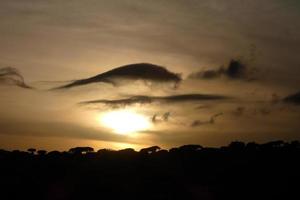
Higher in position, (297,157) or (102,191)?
(297,157)

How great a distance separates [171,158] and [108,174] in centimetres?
785

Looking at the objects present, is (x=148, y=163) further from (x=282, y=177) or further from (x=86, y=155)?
(x=282, y=177)

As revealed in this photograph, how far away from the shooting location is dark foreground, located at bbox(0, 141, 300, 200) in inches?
1682

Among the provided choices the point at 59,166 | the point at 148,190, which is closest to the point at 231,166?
the point at 148,190

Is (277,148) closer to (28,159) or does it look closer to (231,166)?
(231,166)

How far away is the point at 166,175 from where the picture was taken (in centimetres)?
4628

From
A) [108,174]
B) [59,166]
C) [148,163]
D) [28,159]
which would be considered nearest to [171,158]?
[148,163]

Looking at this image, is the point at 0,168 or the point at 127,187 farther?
the point at 0,168

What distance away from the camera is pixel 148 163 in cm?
5100

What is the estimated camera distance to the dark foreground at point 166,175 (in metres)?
42.7

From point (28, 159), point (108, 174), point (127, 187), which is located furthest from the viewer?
point (28, 159)

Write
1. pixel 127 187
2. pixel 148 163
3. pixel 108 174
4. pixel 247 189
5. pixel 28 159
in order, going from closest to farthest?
1. pixel 247 189
2. pixel 127 187
3. pixel 108 174
4. pixel 148 163
5. pixel 28 159

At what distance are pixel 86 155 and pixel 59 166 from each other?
5081mm

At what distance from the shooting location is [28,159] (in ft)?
189
